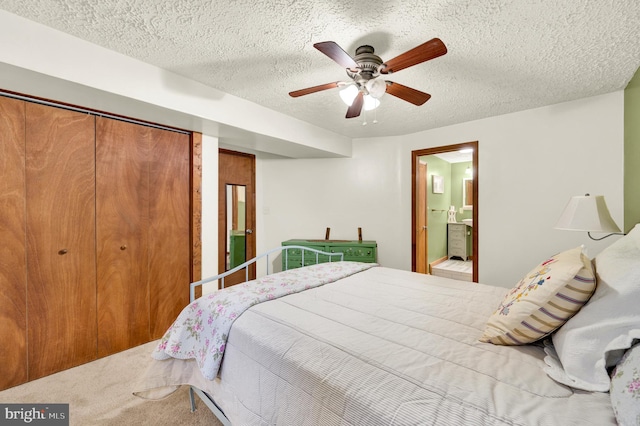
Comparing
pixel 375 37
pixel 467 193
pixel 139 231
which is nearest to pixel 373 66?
pixel 375 37

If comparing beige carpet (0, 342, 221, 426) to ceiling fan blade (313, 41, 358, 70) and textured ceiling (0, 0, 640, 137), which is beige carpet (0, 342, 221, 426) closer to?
ceiling fan blade (313, 41, 358, 70)

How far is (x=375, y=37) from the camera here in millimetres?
1645

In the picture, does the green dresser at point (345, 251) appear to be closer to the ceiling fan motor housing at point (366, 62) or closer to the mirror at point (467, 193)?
the ceiling fan motor housing at point (366, 62)

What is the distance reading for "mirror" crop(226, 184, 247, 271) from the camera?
3.76 meters

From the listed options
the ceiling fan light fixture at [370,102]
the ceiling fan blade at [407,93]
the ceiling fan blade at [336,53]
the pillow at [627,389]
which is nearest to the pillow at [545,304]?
the pillow at [627,389]

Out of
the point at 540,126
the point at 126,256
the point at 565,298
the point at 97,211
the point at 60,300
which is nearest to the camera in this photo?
the point at 565,298

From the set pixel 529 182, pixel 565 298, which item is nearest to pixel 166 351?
pixel 565 298

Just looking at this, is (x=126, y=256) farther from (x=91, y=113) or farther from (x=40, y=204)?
(x=91, y=113)

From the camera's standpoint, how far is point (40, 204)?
1997mm

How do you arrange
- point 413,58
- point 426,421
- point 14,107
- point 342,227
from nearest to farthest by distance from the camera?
1. point 426,421
2. point 413,58
3. point 14,107
4. point 342,227

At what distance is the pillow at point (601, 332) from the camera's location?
2.56 ft

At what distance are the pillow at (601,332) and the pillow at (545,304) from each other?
34 mm

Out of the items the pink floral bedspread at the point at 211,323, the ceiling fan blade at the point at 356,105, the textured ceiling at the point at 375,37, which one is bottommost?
the pink floral bedspread at the point at 211,323

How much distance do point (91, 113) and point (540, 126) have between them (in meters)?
4.05
